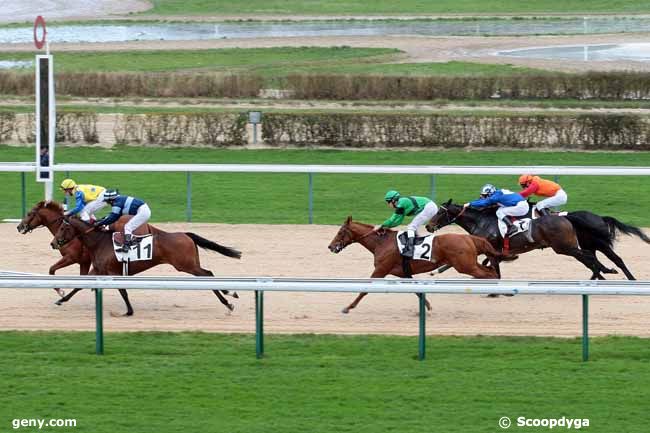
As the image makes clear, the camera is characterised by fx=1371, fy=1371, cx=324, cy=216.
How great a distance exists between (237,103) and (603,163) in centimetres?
786

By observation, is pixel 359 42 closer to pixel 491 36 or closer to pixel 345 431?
pixel 491 36

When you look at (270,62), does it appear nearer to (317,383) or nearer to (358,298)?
(358,298)

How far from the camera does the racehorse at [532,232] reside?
12172 millimetres

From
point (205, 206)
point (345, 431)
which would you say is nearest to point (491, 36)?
point (205, 206)

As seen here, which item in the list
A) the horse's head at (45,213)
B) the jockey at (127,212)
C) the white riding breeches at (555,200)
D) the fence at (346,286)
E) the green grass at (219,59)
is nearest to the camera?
the fence at (346,286)

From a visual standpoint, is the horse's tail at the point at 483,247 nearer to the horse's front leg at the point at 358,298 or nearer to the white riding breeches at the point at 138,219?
the horse's front leg at the point at 358,298

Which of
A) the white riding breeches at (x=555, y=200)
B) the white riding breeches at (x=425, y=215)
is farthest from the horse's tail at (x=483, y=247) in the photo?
the white riding breeches at (x=555, y=200)

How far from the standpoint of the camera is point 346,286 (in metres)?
9.32

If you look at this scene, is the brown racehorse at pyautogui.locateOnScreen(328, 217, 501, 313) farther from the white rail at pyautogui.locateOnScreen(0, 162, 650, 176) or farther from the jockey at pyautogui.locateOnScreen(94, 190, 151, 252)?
the white rail at pyautogui.locateOnScreen(0, 162, 650, 176)

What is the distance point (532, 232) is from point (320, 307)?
2.14 metres

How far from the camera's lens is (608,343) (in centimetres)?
987

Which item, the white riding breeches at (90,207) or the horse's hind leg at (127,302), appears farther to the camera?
the white riding breeches at (90,207)

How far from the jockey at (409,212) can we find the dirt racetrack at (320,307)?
1.95 ft

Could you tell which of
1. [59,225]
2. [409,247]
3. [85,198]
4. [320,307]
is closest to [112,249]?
[59,225]
